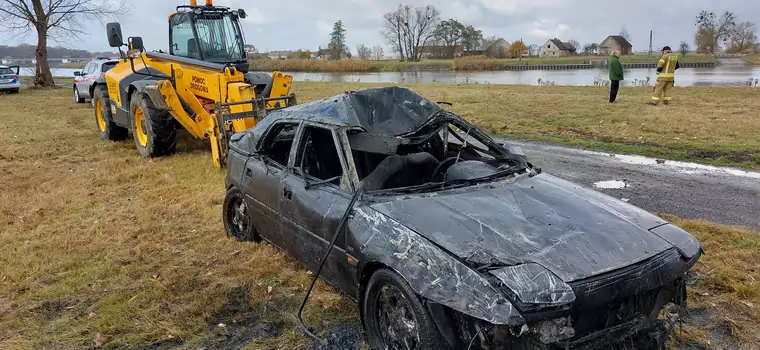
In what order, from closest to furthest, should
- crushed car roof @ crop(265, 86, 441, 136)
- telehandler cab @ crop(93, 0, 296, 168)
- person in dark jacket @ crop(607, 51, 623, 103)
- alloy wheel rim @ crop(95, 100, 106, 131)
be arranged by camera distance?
crushed car roof @ crop(265, 86, 441, 136) < telehandler cab @ crop(93, 0, 296, 168) < alloy wheel rim @ crop(95, 100, 106, 131) < person in dark jacket @ crop(607, 51, 623, 103)

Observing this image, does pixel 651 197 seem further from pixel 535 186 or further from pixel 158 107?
pixel 158 107

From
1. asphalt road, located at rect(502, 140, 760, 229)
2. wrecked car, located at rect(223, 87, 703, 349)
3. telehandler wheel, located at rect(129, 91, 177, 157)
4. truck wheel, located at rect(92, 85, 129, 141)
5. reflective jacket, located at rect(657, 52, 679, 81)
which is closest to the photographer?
wrecked car, located at rect(223, 87, 703, 349)

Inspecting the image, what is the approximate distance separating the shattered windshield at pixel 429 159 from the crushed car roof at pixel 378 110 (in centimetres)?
11

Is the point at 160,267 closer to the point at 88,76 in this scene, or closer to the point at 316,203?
the point at 316,203

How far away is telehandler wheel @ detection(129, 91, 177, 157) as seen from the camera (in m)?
9.30

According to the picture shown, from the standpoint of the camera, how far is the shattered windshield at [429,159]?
401 cm

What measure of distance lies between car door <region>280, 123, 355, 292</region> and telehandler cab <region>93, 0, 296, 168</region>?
3.75 meters

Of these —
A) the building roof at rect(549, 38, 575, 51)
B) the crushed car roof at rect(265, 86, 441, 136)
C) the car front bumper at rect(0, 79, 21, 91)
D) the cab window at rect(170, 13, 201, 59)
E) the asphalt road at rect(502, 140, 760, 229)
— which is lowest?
the asphalt road at rect(502, 140, 760, 229)

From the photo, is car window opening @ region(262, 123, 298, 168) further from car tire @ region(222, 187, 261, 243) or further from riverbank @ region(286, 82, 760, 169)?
riverbank @ region(286, 82, 760, 169)

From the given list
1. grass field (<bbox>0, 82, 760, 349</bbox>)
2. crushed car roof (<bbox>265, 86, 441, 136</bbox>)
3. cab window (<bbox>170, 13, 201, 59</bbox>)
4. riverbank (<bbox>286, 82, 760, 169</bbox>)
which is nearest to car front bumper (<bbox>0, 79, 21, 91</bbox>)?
grass field (<bbox>0, 82, 760, 349</bbox>)

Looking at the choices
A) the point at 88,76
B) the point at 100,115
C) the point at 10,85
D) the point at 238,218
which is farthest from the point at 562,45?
the point at 238,218

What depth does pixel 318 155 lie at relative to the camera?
183 inches

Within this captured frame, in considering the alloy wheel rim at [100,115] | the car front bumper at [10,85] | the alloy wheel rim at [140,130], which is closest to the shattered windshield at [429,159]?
the alloy wheel rim at [140,130]

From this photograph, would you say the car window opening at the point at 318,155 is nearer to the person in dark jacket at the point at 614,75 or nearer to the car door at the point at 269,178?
the car door at the point at 269,178
